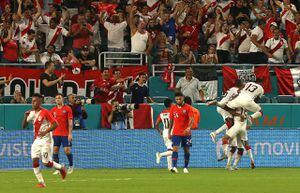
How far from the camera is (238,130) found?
29188 mm

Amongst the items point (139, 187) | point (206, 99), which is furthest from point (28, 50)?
point (139, 187)

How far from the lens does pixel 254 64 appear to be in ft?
109

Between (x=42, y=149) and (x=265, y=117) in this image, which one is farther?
(x=265, y=117)

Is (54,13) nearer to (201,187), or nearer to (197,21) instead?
(197,21)

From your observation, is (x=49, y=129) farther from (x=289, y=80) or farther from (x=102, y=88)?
(x=289, y=80)

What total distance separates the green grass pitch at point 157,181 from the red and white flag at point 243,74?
4236mm

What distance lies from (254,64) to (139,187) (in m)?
12.7

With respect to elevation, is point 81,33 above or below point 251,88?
above

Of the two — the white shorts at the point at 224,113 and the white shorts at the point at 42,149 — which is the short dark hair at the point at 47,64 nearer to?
the white shorts at the point at 224,113

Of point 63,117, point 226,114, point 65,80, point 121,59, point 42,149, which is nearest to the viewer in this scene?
point 42,149

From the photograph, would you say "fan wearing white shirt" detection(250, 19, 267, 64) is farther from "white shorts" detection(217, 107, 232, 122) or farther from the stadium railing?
"white shorts" detection(217, 107, 232, 122)

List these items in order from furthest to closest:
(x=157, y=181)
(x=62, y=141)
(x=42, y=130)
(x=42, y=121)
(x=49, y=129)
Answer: (x=62, y=141)
(x=157, y=181)
(x=42, y=121)
(x=42, y=130)
(x=49, y=129)

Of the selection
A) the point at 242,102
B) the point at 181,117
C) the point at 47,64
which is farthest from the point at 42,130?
the point at 242,102

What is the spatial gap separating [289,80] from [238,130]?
4781 mm
